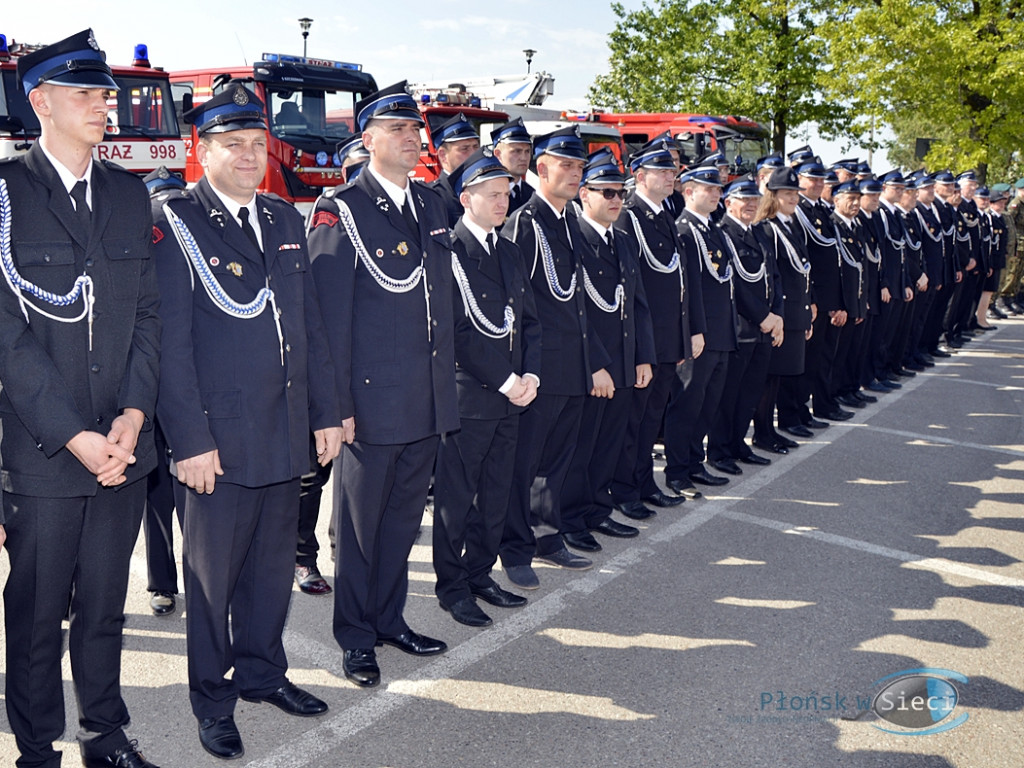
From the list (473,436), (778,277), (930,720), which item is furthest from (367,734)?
(778,277)

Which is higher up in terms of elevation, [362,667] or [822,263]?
[822,263]

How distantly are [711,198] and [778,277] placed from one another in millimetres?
1138

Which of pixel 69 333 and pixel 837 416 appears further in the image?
pixel 837 416

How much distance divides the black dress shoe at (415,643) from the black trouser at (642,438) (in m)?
2.24

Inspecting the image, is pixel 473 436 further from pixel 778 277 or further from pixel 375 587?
pixel 778 277

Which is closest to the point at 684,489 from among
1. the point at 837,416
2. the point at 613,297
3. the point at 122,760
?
the point at 613,297

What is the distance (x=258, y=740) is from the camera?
3.52m

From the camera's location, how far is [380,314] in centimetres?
397

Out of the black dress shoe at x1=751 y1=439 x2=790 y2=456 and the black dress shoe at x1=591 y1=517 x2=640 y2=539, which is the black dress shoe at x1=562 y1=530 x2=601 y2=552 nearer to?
the black dress shoe at x1=591 y1=517 x2=640 y2=539

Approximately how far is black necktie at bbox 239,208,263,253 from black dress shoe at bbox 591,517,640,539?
299 centimetres

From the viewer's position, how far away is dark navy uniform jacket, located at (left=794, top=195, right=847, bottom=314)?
859cm

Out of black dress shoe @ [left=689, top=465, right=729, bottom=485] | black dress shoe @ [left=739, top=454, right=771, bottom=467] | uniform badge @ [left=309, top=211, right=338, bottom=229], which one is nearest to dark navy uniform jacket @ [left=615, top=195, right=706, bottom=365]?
black dress shoe @ [left=689, top=465, right=729, bottom=485]

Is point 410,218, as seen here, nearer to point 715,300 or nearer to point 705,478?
point 715,300

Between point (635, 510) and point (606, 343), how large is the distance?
1.16 m
